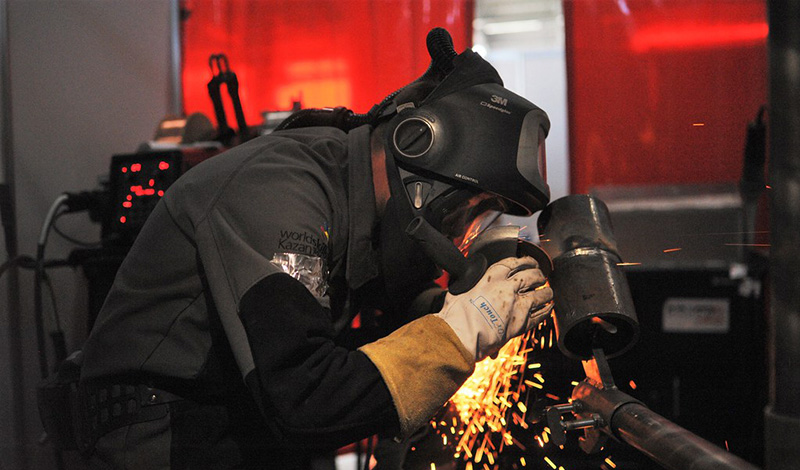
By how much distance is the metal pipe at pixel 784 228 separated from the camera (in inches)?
15.2

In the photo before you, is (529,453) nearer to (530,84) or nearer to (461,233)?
(461,233)

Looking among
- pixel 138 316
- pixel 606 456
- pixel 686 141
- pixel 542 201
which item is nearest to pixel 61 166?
pixel 138 316

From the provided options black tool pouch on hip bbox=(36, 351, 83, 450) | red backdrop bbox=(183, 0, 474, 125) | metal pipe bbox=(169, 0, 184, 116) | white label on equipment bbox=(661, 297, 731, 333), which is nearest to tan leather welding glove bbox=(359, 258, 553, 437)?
black tool pouch on hip bbox=(36, 351, 83, 450)

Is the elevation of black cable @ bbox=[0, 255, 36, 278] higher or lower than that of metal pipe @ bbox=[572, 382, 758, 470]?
higher

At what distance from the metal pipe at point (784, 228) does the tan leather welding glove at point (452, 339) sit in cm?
50

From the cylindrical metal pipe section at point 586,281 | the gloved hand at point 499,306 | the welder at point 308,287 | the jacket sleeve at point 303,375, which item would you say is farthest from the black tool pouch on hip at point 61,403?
the cylindrical metal pipe section at point 586,281

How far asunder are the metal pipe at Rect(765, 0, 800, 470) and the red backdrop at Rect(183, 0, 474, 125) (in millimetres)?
1972

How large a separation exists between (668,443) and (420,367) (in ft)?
1.07

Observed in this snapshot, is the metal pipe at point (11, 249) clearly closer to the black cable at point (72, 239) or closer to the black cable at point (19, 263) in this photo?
the black cable at point (19, 263)

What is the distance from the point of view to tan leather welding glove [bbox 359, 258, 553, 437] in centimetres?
87

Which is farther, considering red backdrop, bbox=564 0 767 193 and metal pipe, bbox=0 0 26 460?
red backdrop, bbox=564 0 767 193

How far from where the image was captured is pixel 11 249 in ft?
3.87

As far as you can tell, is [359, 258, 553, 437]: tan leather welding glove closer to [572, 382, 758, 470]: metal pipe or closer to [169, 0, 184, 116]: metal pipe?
[572, 382, 758, 470]: metal pipe

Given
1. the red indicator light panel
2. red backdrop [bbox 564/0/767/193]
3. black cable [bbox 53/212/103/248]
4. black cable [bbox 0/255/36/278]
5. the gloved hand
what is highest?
red backdrop [bbox 564/0/767/193]
